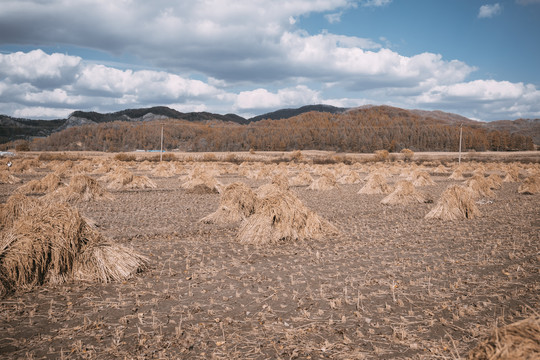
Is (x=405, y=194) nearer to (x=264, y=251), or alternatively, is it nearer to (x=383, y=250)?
(x=383, y=250)

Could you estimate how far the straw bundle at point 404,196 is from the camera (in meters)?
16.1

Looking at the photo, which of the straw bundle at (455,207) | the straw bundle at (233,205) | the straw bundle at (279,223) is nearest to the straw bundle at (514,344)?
the straw bundle at (279,223)

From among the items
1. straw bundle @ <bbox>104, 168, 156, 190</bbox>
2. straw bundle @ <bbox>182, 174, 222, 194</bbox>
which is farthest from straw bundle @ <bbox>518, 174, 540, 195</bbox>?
straw bundle @ <bbox>104, 168, 156, 190</bbox>

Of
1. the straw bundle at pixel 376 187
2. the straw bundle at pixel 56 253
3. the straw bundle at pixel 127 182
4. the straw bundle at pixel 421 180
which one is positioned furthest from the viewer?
the straw bundle at pixel 421 180

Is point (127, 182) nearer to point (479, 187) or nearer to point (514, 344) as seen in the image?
point (479, 187)

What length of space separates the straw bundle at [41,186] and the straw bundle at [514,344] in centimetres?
1965

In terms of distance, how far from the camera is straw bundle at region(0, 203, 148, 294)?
5.86 m

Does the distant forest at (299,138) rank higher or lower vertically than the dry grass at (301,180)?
higher

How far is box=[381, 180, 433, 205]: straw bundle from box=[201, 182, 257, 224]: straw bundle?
682cm

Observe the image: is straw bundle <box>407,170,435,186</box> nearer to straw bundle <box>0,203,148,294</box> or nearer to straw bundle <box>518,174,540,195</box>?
straw bundle <box>518,174,540,195</box>

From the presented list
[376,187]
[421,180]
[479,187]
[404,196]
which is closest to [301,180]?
[376,187]

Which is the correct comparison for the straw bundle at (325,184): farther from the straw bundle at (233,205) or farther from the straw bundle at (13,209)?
the straw bundle at (13,209)

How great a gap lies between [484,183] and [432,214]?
8.35 m

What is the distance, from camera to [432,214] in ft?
40.7
